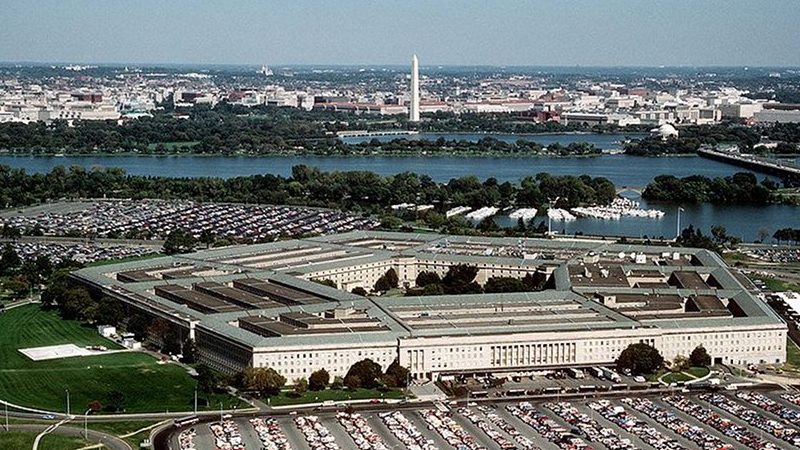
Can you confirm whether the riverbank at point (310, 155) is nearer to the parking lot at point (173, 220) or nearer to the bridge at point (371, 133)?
the bridge at point (371, 133)

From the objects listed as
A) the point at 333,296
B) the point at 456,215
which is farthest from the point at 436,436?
the point at 456,215

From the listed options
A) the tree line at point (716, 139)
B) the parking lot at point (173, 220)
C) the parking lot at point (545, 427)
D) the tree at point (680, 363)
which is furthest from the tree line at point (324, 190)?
the parking lot at point (545, 427)

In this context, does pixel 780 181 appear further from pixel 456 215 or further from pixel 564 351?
pixel 564 351

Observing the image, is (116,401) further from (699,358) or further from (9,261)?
(9,261)

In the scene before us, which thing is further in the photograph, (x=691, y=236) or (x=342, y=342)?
(x=691, y=236)

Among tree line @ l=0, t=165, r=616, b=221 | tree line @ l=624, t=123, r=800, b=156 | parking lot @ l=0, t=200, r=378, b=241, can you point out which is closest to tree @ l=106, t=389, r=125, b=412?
parking lot @ l=0, t=200, r=378, b=241

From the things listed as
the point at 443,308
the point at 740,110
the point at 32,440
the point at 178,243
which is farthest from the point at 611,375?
the point at 740,110

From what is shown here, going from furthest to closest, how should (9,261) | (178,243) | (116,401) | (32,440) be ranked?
(178,243) → (9,261) → (116,401) → (32,440)
